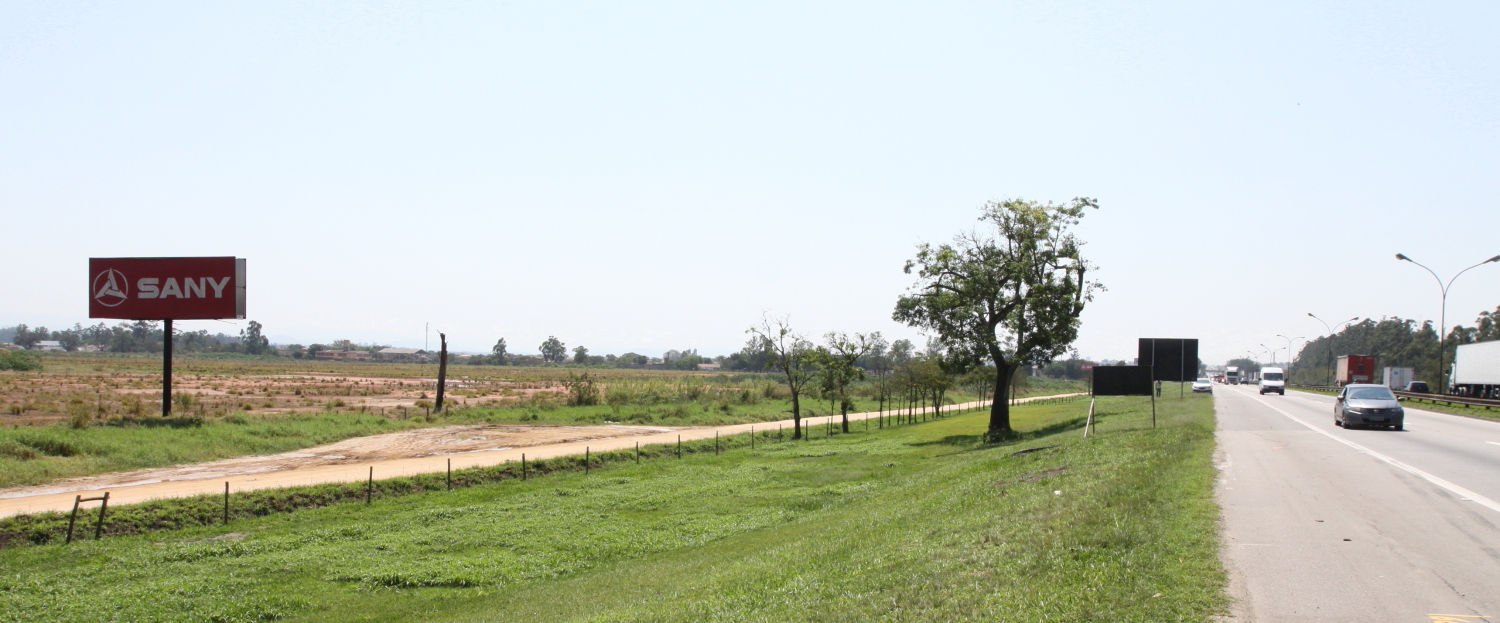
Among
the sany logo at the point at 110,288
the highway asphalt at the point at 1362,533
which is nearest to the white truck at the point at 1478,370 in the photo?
the highway asphalt at the point at 1362,533

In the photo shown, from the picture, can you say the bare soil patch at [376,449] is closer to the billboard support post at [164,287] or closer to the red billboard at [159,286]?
the billboard support post at [164,287]

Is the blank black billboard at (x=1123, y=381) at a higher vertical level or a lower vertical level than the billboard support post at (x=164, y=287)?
lower

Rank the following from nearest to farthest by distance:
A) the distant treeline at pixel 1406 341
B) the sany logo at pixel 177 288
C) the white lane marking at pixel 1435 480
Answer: the white lane marking at pixel 1435 480 < the sany logo at pixel 177 288 < the distant treeline at pixel 1406 341

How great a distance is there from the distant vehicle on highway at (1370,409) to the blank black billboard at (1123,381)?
271 inches

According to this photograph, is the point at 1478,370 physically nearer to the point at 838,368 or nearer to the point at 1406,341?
the point at 838,368

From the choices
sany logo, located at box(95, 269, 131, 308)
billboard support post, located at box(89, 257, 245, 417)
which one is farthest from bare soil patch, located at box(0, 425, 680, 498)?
sany logo, located at box(95, 269, 131, 308)

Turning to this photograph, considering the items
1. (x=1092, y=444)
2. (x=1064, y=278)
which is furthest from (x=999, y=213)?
(x=1092, y=444)

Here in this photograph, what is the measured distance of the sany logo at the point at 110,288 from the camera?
1629 inches

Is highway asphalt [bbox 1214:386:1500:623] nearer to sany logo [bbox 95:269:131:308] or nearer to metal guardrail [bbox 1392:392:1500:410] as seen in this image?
metal guardrail [bbox 1392:392:1500:410]

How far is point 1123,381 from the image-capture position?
24.6 m

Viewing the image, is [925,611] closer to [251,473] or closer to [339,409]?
[251,473]

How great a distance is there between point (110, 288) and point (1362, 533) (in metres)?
49.9

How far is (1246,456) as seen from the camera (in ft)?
58.0

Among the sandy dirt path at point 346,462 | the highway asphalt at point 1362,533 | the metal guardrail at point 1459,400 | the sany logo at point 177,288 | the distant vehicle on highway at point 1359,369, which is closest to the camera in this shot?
the highway asphalt at point 1362,533
